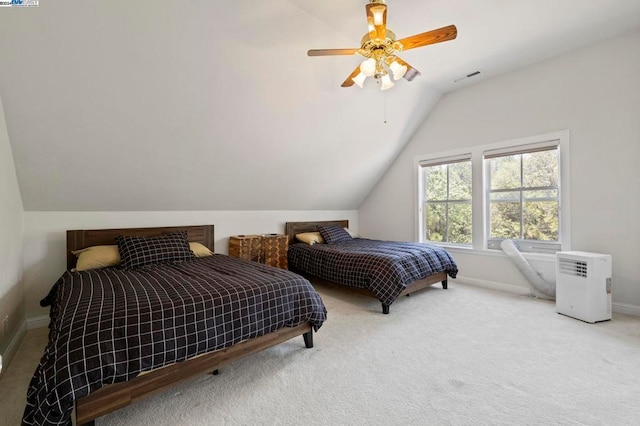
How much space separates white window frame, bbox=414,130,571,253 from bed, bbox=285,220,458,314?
2.51 feet

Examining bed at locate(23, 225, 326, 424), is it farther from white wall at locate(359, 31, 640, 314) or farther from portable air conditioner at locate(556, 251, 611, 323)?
white wall at locate(359, 31, 640, 314)

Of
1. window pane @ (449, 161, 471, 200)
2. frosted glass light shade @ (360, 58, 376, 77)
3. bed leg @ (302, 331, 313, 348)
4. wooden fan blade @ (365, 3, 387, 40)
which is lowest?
bed leg @ (302, 331, 313, 348)

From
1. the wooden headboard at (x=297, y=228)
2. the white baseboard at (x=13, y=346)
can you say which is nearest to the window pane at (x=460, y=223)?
the wooden headboard at (x=297, y=228)

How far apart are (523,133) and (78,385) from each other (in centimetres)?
475

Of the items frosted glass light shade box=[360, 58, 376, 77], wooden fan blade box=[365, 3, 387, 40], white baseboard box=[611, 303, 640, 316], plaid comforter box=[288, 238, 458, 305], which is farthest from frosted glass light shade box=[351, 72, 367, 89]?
white baseboard box=[611, 303, 640, 316]

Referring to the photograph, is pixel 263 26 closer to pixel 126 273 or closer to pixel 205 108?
pixel 205 108

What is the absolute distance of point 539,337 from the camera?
98.5 inches

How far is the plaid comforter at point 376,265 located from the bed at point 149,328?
1.01 m

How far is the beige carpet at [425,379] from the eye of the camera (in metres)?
1.58

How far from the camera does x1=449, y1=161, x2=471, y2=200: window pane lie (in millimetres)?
4320

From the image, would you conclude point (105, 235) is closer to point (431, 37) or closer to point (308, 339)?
point (308, 339)

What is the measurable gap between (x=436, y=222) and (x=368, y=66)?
3211 mm

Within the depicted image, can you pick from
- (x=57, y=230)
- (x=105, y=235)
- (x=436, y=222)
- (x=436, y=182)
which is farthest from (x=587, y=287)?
(x=57, y=230)

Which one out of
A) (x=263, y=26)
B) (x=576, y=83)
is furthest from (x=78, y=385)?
(x=576, y=83)
